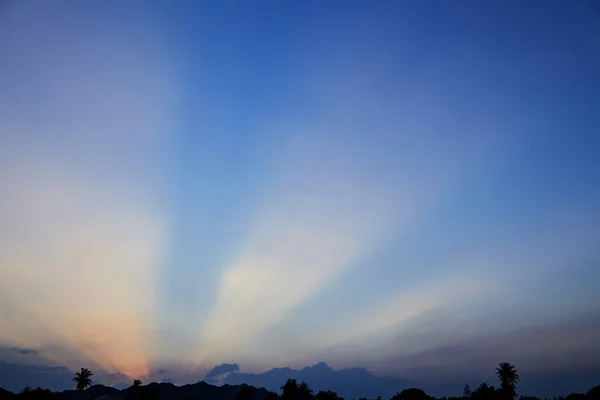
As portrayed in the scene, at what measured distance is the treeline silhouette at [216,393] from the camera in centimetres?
6881

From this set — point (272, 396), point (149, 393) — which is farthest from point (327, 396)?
point (149, 393)

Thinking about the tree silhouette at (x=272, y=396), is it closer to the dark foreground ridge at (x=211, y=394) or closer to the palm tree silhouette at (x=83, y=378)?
the dark foreground ridge at (x=211, y=394)

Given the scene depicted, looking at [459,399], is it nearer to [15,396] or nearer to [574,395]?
[574,395]

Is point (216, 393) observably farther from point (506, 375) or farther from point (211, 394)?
point (506, 375)

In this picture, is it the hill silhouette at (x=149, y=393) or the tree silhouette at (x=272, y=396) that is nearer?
the hill silhouette at (x=149, y=393)

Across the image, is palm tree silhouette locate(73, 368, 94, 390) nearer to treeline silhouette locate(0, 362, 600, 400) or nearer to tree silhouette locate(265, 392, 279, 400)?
treeline silhouette locate(0, 362, 600, 400)

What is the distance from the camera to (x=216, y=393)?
101750 millimetres

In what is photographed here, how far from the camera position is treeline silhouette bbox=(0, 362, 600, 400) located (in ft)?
226

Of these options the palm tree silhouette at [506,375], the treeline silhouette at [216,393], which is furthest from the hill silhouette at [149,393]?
the palm tree silhouette at [506,375]

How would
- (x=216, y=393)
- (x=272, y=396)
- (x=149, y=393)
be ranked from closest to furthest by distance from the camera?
(x=272, y=396), (x=149, y=393), (x=216, y=393)

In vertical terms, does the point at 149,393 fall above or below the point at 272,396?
above

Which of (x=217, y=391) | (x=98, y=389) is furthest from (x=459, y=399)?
(x=98, y=389)

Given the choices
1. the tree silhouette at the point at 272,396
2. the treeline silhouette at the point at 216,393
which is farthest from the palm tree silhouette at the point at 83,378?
the tree silhouette at the point at 272,396

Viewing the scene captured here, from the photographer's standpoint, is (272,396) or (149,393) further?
(149,393)
